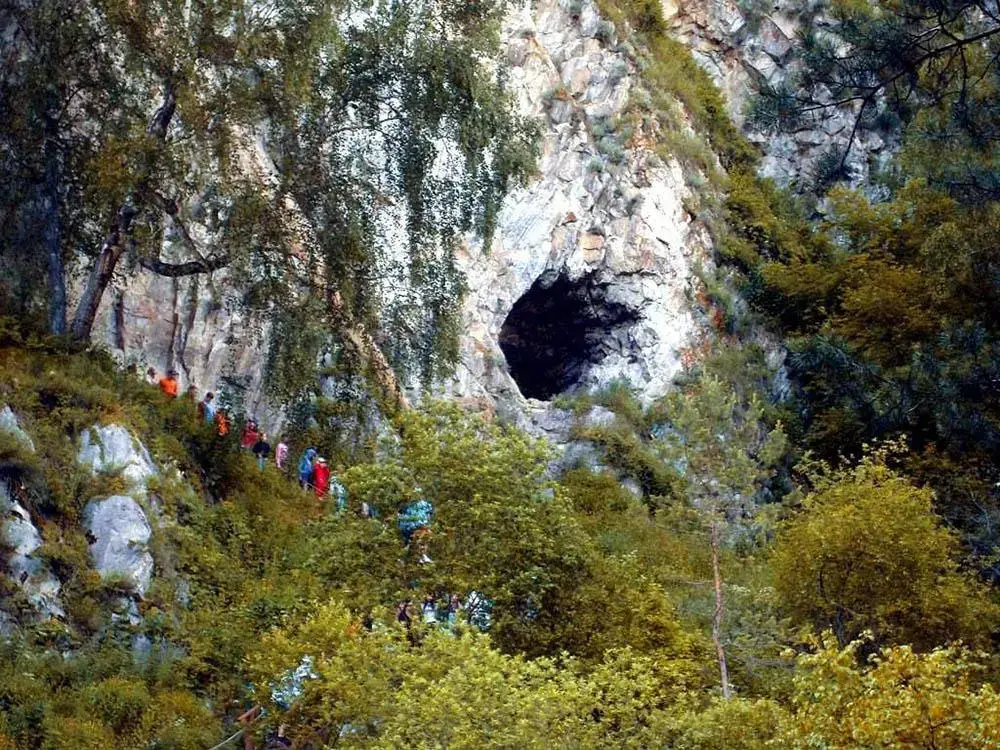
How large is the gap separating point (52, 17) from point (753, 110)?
316 inches

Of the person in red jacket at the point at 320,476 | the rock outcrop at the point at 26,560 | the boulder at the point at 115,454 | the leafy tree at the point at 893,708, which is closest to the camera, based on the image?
the leafy tree at the point at 893,708

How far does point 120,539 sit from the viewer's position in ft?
39.8

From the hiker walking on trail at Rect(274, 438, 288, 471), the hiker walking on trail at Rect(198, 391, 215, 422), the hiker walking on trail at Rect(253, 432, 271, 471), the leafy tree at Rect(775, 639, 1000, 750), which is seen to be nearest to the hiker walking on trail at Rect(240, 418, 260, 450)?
the hiker walking on trail at Rect(253, 432, 271, 471)

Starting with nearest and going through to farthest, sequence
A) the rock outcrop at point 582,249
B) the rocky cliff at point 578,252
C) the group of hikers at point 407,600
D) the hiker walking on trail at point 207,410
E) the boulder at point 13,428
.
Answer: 1. the group of hikers at point 407,600
2. the boulder at point 13,428
3. the hiker walking on trail at point 207,410
4. the rocky cliff at point 578,252
5. the rock outcrop at point 582,249

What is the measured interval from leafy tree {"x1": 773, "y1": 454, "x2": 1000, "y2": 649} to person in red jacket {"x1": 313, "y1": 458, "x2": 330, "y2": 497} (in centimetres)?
604

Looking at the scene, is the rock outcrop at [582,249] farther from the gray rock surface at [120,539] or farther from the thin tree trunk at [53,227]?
the gray rock surface at [120,539]

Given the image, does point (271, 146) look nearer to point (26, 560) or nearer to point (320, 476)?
point (320, 476)

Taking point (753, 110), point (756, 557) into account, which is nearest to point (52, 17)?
point (753, 110)

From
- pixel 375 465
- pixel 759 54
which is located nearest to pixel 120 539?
pixel 375 465

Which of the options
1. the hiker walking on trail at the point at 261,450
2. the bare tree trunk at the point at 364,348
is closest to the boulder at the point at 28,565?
the bare tree trunk at the point at 364,348

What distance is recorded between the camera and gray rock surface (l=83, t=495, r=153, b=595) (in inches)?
467

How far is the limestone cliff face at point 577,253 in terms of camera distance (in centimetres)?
2486

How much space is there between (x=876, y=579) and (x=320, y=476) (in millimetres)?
7313

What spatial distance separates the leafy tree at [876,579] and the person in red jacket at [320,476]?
604cm
